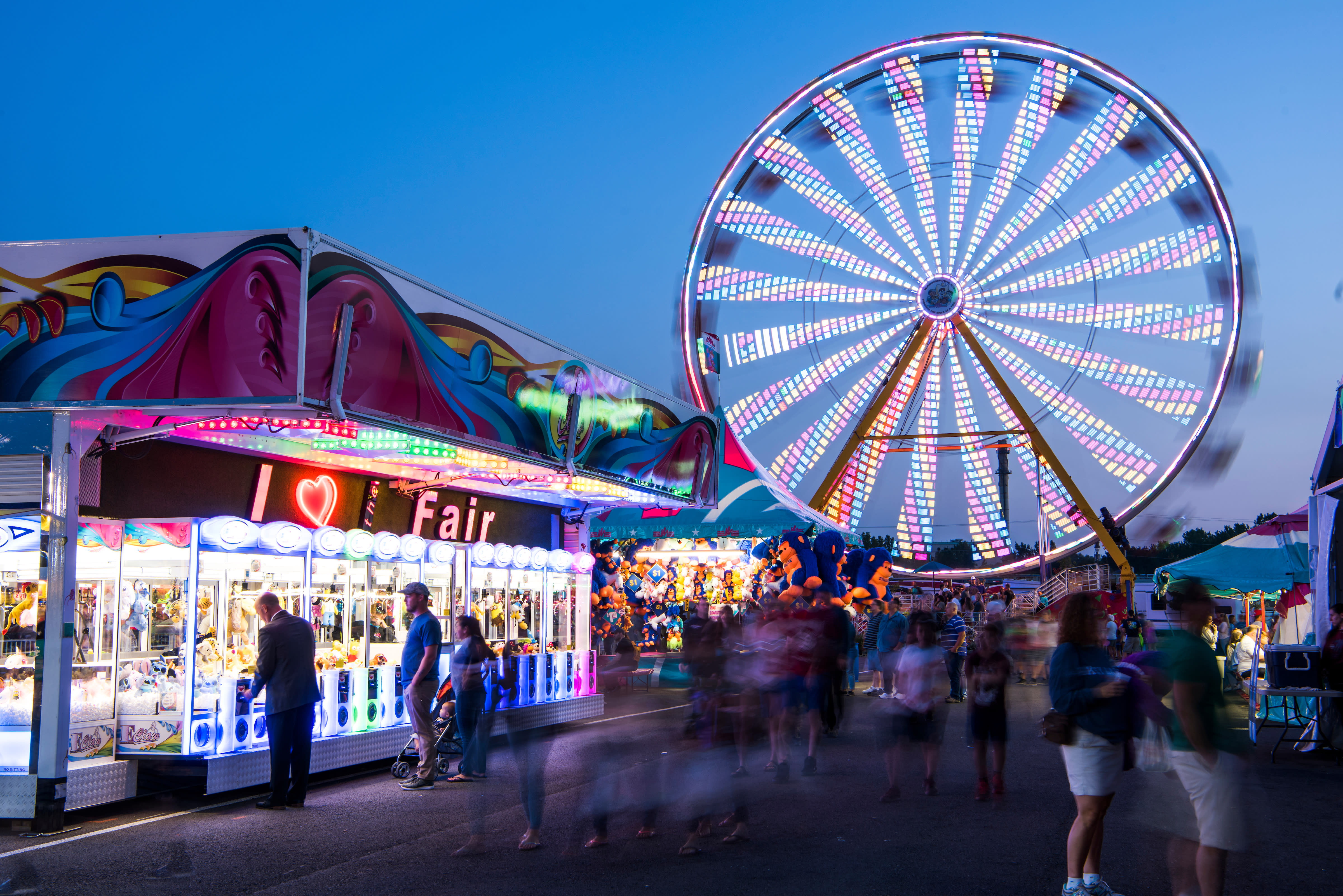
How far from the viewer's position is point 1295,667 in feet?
34.0

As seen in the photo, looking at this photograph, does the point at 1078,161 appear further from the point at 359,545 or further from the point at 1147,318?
the point at 359,545

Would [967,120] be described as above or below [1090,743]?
above

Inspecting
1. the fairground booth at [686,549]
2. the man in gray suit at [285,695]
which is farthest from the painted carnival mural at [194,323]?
the fairground booth at [686,549]

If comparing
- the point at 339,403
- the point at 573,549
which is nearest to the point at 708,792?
the point at 339,403

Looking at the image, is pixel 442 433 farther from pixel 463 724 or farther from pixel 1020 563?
pixel 1020 563

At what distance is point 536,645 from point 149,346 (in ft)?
23.6

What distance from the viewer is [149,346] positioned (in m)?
6.96

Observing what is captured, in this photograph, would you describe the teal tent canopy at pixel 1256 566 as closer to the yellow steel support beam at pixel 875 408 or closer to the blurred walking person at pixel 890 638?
the blurred walking person at pixel 890 638

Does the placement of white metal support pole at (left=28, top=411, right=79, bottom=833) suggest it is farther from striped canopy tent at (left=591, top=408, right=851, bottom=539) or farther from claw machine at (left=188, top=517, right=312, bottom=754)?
striped canopy tent at (left=591, top=408, right=851, bottom=539)

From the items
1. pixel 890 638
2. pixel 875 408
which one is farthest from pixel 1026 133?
pixel 890 638

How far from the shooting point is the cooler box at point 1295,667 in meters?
10.3

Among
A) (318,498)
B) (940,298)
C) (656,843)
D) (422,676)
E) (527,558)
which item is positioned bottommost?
(656,843)

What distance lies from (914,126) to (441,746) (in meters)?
17.4

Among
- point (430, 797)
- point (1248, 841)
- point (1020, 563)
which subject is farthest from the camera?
point (1020, 563)
